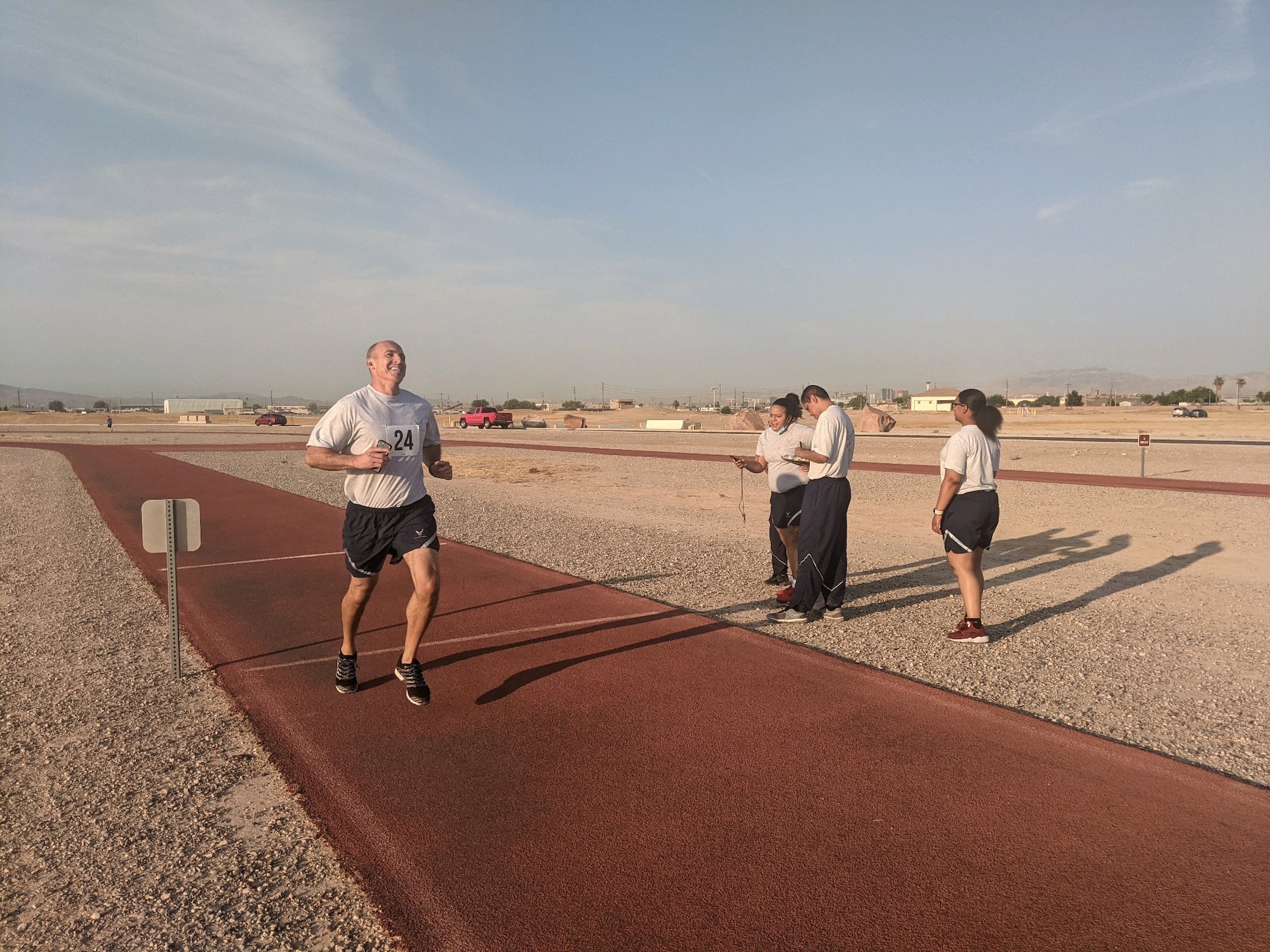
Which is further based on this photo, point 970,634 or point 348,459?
point 970,634

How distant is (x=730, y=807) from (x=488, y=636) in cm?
324

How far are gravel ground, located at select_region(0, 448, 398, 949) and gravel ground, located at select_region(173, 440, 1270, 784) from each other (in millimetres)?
3942

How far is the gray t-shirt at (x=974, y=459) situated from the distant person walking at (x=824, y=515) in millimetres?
766

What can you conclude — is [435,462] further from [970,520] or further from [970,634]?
[970,634]

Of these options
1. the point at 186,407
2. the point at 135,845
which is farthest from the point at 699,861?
the point at 186,407

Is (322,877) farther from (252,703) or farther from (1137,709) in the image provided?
(1137,709)

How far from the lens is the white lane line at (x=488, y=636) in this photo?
5711mm

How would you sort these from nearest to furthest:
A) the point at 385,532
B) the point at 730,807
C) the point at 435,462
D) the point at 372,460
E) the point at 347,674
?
1. the point at 730,807
2. the point at 372,460
3. the point at 385,532
4. the point at 435,462
5. the point at 347,674

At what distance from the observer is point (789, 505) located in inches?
287

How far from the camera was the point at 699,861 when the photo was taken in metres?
3.21

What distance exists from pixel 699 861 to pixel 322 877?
147 cm

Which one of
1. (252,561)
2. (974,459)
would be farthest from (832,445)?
(252,561)

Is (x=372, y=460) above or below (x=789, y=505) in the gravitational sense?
above

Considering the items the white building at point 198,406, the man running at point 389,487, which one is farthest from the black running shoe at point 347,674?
the white building at point 198,406
